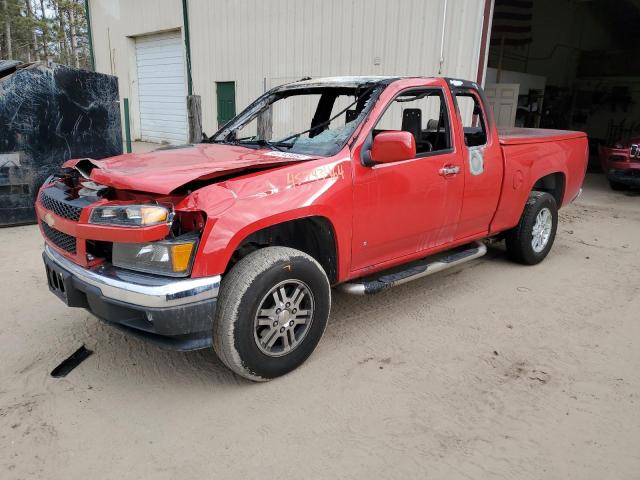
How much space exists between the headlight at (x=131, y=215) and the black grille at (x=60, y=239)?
412mm

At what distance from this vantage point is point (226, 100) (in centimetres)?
1289

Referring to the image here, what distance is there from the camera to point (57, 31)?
36750 millimetres

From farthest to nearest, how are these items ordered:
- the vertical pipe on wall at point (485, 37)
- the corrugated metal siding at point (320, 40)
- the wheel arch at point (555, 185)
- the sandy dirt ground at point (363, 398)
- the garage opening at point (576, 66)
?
the garage opening at point (576, 66)
the corrugated metal siding at point (320, 40)
the vertical pipe on wall at point (485, 37)
the wheel arch at point (555, 185)
the sandy dirt ground at point (363, 398)

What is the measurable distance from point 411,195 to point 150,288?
1979 millimetres

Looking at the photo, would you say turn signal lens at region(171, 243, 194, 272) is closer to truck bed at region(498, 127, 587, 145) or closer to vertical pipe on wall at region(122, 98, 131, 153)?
truck bed at region(498, 127, 587, 145)

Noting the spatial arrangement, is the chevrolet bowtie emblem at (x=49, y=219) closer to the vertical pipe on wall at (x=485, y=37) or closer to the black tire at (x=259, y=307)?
the black tire at (x=259, y=307)

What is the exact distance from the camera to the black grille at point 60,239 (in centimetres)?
298

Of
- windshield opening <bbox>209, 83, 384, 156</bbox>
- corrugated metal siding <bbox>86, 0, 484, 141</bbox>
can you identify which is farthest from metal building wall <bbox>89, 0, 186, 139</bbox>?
windshield opening <bbox>209, 83, 384, 156</bbox>

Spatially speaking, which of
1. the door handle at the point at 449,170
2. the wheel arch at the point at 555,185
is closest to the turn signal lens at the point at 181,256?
the door handle at the point at 449,170

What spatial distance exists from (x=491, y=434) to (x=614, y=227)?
5873 mm

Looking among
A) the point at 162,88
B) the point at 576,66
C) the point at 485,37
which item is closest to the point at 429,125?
the point at 485,37

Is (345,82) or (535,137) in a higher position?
(345,82)

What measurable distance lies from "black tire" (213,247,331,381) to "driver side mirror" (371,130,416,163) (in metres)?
0.83

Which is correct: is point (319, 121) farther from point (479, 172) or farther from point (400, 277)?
point (400, 277)
